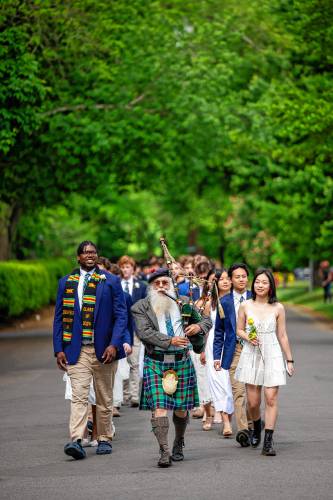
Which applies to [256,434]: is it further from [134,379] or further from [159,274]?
[134,379]

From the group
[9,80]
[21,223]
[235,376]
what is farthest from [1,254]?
[235,376]

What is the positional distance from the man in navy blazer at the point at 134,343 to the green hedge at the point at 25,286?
55.3 feet

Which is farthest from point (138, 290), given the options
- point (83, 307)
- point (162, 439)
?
point (162, 439)

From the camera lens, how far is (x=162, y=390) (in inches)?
399

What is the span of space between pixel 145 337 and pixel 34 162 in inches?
839

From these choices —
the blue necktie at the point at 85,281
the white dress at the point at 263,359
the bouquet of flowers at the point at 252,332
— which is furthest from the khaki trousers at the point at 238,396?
the blue necktie at the point at 85,281

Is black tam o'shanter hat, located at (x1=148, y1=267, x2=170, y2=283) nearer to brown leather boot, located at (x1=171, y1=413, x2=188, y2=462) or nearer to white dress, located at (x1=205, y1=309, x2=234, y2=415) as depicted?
brown leather boot, located at (x1=171, y1=413, x2=188, y2=462)

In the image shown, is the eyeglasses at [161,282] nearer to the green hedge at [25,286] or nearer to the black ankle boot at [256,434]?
the black ankle boot at [256,434]

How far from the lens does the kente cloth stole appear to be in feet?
35.3

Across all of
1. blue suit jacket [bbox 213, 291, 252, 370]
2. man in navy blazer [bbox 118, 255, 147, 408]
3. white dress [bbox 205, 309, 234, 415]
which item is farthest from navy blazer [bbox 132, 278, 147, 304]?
blue suit jacket [bbox 213, 291, 252, 370]

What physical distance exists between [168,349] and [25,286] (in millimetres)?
26471

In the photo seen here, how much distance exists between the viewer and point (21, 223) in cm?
4569

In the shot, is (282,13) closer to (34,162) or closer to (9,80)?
(34,162)

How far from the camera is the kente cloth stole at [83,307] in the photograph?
10773 millimetres
